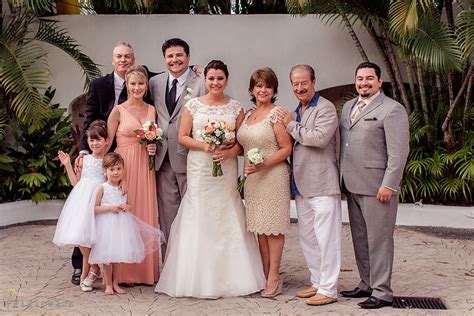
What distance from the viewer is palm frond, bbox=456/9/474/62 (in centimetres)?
905

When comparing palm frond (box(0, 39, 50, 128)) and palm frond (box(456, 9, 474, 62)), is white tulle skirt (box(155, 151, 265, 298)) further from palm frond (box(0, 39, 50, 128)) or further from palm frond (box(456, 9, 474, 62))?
palm frond (box(456, 9, 474, 62))

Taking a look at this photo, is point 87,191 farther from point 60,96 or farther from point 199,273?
point 60,96

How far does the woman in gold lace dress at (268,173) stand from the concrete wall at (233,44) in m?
4.52

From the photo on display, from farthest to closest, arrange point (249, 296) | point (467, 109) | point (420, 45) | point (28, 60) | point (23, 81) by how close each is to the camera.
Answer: point (467, 109) → point (28, 60) → point (23, 81) → point (420, 45) → point (249, 296)

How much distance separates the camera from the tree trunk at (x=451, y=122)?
983cm

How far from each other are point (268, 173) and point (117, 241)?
1446mm

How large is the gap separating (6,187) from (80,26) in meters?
2.66

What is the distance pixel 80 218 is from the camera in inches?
254

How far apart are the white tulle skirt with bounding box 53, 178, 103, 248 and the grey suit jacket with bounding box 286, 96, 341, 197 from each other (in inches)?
72.1

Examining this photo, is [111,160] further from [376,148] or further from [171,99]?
[376,148]

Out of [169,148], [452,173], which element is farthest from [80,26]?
[452,173]

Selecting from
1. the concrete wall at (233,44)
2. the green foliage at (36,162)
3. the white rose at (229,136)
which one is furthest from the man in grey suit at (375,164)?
the green foliage at (36,162)

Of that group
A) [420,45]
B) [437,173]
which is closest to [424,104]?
[437,173]

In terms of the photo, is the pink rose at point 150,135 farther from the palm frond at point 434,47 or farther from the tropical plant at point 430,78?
the palm frond at point 434,47
